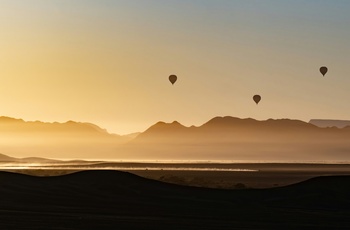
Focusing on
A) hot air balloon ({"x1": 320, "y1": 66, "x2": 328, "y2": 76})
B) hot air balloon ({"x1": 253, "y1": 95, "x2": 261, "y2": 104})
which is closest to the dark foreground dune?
hot air balloon ({"x1": 320, "y1": 66, "x2": 328, "y2": 76})

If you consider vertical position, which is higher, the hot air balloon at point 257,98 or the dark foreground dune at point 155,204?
the hot air balloon at point 257,98

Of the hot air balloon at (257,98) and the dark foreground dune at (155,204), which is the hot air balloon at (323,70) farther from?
the dark foreground dune at (155,204)

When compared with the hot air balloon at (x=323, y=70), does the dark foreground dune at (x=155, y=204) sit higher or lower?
lower

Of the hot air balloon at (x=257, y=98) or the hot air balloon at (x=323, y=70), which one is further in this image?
the hot air balloon at (x=257, y=98)

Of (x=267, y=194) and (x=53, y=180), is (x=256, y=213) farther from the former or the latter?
(x=53, y=180)

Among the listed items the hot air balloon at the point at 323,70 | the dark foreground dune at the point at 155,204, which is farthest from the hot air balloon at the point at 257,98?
the dark foreground dune at the point at 155,204

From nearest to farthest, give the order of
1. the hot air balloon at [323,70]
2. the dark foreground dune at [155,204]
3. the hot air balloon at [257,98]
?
1. the dark foreground dune at [155,204]
2. the hot air balloon at [323,70]
3. the hot air balloon at [257,98]

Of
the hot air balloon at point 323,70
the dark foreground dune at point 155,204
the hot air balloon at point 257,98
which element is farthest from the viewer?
the hot air balloon at point 257,98

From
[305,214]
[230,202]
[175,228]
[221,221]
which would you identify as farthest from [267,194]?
[175,228]
